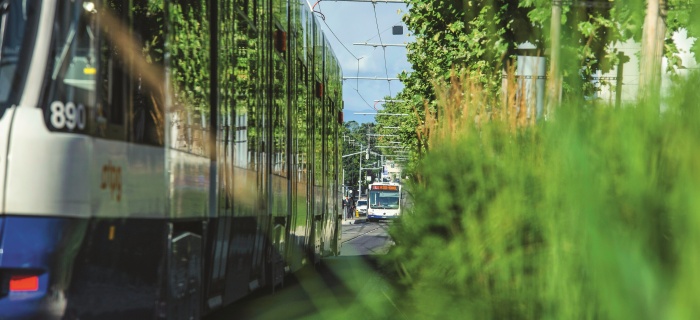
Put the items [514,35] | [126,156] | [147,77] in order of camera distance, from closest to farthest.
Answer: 1. [126,156]
2. [147,77]
3. [514,35]

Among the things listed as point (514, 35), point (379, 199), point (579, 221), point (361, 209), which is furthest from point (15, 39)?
point (361, 209)

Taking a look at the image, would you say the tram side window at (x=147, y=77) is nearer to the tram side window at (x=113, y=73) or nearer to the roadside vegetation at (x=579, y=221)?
the tram side window at (x=113, y=73)

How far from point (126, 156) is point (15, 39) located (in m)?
0.91

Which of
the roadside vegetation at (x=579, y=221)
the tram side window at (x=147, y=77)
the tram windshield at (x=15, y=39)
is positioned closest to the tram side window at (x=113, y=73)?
the tram side window at (x=147, y=77)

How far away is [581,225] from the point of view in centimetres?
253

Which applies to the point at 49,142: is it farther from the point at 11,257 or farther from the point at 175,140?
the point at 175,140

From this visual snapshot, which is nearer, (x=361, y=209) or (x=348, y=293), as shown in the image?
(x=348, y=293)

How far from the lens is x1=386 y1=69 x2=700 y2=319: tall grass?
7.94 ft

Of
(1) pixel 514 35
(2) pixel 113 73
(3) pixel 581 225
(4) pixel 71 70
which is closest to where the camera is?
(3) pixel 581 225

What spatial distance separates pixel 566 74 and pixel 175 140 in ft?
16.0

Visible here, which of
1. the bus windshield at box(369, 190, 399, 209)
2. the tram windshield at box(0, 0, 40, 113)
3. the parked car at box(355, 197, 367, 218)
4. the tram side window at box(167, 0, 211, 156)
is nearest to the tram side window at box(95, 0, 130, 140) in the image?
the tram windshield at box(0, 0, 40, 113)

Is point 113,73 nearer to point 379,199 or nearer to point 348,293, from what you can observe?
point 348,293

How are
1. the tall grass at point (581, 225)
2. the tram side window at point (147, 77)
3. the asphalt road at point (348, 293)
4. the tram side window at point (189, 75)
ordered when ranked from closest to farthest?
1. the tall grass at point (581, 225)
2. the asphalt road at point (348, 293)
3. the tram side window at point (147, 77)
4. the tram side window at point (189, 75)

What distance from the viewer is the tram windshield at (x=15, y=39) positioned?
5.71m
